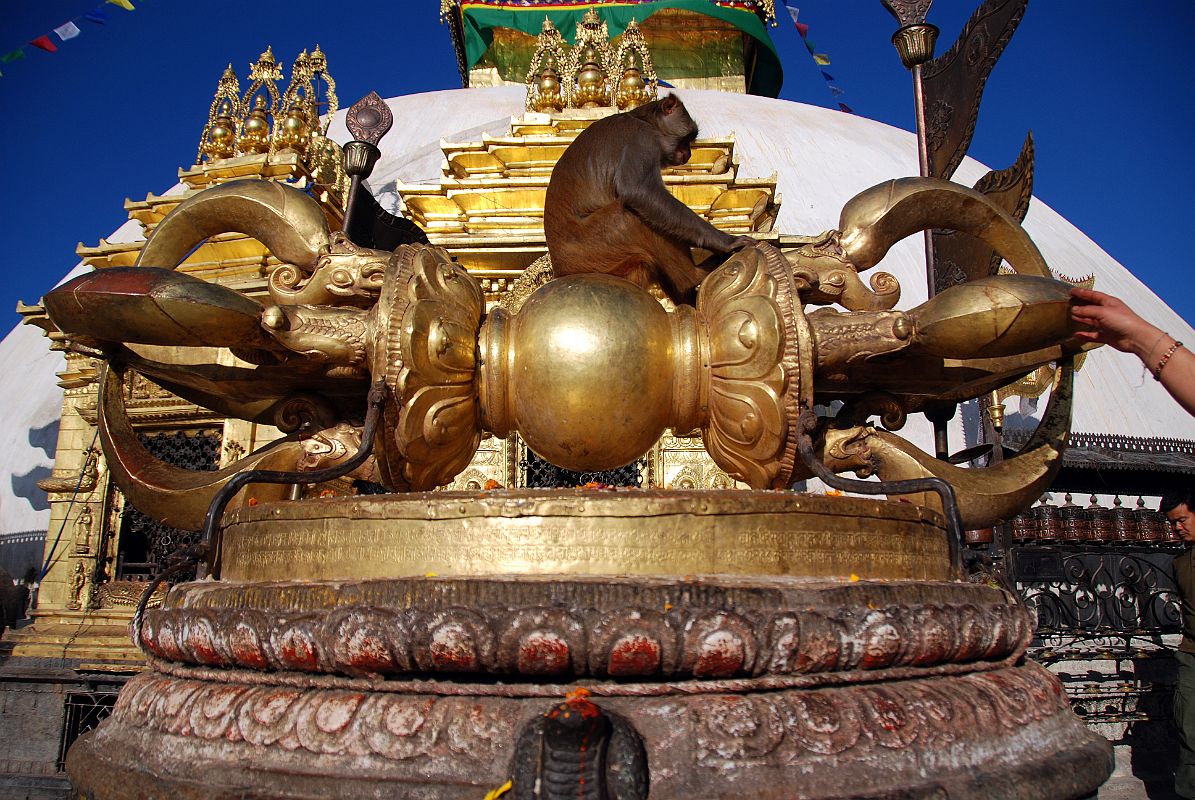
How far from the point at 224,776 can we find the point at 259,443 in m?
5.46

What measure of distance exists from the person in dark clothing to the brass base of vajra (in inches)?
93.9

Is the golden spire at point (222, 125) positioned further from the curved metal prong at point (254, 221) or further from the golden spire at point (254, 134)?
the curved metal prong at point (254, 221)

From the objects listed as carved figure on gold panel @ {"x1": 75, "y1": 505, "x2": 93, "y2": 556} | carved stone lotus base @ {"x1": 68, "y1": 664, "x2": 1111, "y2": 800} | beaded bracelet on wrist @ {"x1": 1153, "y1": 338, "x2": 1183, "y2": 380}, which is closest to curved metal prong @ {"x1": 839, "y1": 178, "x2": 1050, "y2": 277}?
beaded bracelet on wrist @ {"x1": 1153, "y1": 338, "x2": 1183, "y2": 380}

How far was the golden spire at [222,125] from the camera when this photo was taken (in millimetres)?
7184

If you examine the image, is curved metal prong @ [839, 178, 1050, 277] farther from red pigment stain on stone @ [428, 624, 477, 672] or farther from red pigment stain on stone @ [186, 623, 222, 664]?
red pigment stain on stone @ [186, 623, 222, 664]

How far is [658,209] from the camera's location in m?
2.08

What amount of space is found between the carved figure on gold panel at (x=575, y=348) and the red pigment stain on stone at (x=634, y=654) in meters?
0.74

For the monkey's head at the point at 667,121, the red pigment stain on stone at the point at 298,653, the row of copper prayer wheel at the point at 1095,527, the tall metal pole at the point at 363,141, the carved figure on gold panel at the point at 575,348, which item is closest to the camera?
the red pigment stain on stone at the point at 298,653

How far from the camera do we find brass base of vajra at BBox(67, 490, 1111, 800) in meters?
1.09

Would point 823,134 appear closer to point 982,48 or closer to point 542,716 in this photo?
point 982,48

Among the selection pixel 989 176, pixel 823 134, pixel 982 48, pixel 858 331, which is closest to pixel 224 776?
pixel 858 331

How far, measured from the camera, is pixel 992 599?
4.73ft

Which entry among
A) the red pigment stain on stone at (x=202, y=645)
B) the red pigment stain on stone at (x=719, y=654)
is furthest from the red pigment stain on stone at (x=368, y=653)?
the red pigment stain on stone at (x=719, y=654)

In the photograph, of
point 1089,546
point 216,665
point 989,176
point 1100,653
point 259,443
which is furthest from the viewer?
point 259,443
